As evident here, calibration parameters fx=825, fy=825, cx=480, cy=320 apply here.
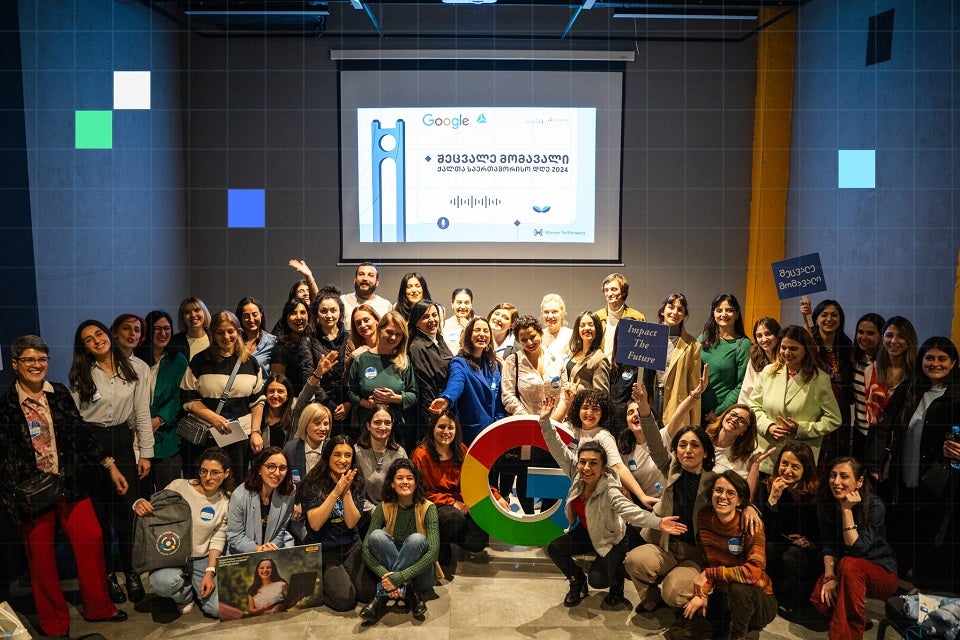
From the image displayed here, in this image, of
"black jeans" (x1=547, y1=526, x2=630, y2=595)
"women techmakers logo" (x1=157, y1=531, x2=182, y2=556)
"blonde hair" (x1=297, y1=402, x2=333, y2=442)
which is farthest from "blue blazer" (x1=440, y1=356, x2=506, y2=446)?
"women techmakers logo" (x1=157, y1=531, x2=182, y2=556)

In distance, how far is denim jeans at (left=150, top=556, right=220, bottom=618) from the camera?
134 inches

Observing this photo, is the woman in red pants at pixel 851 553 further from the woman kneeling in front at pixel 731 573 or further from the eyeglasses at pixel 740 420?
the eyeglasses at pixel 740 420

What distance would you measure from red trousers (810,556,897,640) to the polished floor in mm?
111

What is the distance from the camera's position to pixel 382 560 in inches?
136

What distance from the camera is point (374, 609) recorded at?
11.1 ft

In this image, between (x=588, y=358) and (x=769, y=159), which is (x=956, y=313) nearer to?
(x=588, y=358)

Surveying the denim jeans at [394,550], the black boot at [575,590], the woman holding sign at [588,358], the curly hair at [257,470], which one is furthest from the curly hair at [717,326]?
the curly hair at [257,470]

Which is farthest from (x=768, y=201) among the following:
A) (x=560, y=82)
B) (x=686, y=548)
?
(x=686, y=548)

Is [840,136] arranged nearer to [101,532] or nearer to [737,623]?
[737,623]

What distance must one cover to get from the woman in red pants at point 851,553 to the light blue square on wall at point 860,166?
181cm

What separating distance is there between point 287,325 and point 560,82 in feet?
8.73

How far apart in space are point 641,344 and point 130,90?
3.13 metres

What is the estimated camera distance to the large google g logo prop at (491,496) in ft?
12.1

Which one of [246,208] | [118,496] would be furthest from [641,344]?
[246,208]
